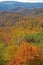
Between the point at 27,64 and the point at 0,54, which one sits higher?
the point at 27,64

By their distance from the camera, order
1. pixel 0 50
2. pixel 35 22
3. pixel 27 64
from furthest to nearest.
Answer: pixel 35 22 → pixel 0 50 → pixel 27 64

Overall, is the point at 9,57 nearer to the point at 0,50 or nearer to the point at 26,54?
the point at 0,50

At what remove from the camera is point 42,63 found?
131 ft

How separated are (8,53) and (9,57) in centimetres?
193

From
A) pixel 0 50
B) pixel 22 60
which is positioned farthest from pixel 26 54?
pixel 0 50

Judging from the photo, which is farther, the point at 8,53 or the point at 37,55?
the point at 8,53

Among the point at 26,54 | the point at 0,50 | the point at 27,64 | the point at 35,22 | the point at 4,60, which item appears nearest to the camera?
the point at 27,64

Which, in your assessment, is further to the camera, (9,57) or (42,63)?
(9,57)

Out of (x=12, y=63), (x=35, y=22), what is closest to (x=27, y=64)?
(x=12, y=63)

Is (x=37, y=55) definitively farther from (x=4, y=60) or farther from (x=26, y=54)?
(x=4, y=60)

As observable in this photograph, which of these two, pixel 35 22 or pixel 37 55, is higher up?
pixel 37 55

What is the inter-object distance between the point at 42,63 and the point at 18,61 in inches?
160

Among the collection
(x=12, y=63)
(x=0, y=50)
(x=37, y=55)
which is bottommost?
(x=0, y=50)

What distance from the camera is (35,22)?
586 feet
